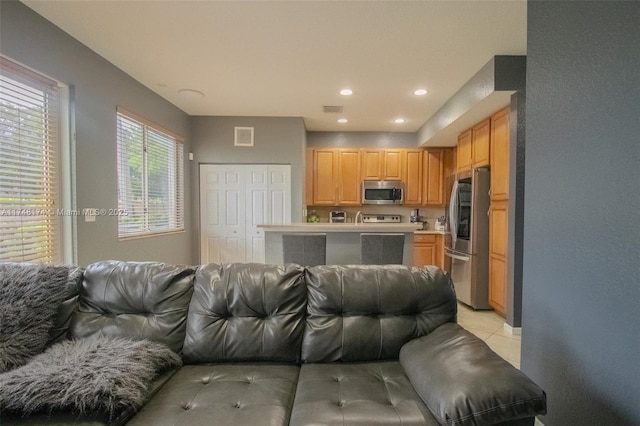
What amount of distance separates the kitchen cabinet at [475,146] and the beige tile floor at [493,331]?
1753mm

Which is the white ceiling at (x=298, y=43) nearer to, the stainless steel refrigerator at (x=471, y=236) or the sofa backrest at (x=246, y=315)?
the stainless steel refrigerator at (x=471, y=236)

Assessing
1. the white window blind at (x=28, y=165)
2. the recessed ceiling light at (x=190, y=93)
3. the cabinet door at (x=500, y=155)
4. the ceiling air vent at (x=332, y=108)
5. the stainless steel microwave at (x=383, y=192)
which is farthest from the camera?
the stainless steel microwave at (x=383, y=192)

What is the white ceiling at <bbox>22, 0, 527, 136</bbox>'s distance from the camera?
2.18 meters

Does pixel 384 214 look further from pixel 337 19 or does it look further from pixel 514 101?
pixel 337 19


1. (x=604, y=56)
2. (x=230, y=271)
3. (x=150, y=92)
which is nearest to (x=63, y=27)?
(x=150, y=92)

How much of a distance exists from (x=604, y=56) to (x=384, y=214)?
15.2ft

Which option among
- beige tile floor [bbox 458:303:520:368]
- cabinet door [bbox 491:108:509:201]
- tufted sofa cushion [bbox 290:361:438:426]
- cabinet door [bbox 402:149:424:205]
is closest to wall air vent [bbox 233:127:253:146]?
cabinet door [bbox 402:149:424:205]

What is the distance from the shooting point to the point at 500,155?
3334mm

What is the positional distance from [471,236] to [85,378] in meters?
3.71

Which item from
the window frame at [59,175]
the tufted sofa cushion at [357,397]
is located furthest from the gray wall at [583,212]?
the window frame at [59,175]

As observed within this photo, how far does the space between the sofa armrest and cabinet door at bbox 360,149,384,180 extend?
4.44 meters

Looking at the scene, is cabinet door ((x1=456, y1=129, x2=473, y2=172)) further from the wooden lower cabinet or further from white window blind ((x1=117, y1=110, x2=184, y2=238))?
white window blind ((x1=117, y1=110, x2=184, y2=238))

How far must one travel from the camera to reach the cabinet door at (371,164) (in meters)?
5.54

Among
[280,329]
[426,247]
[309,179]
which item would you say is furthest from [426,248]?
[280,329]
